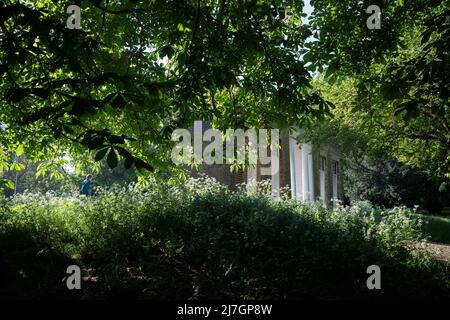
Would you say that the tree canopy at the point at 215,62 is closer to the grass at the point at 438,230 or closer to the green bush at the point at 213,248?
the green bush at the point at 213,248

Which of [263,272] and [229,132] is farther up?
[229,132]

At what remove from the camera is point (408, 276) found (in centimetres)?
676

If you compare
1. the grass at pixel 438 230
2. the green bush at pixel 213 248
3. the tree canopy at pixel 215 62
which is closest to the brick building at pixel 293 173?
the green bush at pixel 213 248

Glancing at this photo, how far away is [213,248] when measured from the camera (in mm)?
7281

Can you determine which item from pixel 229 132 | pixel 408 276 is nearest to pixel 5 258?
pixel 229 132

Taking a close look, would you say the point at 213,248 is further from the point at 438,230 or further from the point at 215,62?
the point at 438,230

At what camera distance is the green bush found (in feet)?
20.2

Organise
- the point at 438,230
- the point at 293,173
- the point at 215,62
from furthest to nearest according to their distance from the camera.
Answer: the point at 293,173
the point at 438,230
the point at 215,62

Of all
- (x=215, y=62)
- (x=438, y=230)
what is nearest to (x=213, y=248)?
(x=215, y=62)

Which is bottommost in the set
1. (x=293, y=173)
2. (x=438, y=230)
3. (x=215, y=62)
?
(x=438, y=230)

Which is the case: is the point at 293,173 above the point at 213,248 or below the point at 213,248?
above
